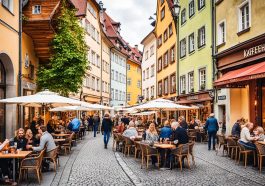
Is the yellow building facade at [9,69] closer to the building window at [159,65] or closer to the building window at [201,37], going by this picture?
the building window at [201,37]

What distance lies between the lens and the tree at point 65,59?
2498 centimetres

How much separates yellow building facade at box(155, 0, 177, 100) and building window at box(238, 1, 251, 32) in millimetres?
15846

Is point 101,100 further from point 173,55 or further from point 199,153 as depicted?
point 199,153

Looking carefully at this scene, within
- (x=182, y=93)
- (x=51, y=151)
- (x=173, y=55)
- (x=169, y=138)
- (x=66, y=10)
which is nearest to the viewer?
(x=51, y=151)

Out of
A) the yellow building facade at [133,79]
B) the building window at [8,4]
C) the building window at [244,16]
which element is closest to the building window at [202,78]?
the building window at [244,16]

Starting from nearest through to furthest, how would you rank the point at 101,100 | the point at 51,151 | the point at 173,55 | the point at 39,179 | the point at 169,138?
the point at 39,179
the point at 51,151
the point at 169,138
the point at 173,55
the point at 101,100

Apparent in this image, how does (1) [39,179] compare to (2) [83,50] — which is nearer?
(1) [39,179]

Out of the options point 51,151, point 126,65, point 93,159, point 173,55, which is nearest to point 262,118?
point 93,159

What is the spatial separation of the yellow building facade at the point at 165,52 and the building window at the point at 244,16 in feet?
52.0

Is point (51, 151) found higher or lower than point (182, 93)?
lower

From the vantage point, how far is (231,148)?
16391mm

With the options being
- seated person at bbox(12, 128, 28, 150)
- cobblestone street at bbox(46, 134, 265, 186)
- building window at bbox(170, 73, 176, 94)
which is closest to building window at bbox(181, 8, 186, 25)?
building window at bbox(170, 73, 176, 94)

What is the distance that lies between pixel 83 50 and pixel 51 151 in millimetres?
14946

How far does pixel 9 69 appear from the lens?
2005 cm
